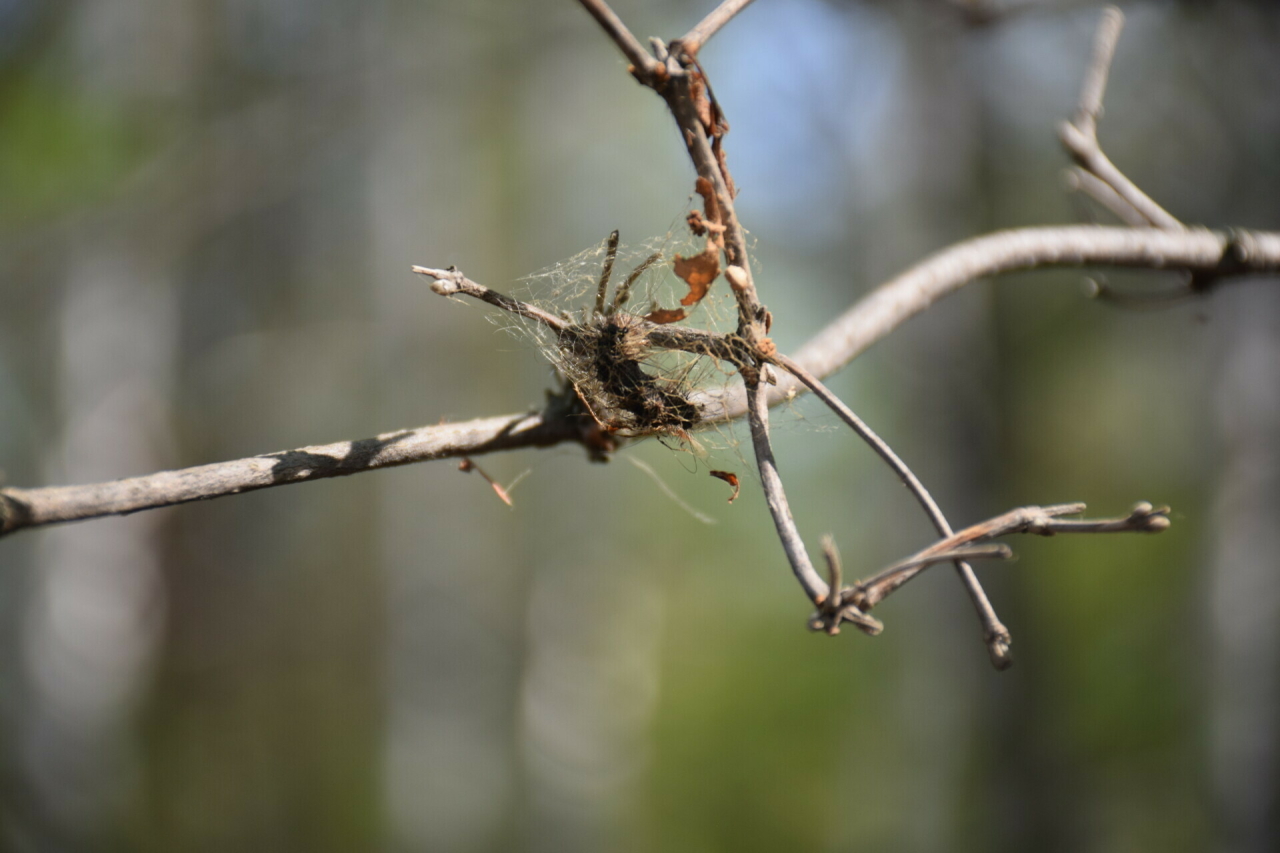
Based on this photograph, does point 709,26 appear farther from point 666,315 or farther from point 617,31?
point 666,315

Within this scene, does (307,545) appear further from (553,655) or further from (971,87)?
(971,87)

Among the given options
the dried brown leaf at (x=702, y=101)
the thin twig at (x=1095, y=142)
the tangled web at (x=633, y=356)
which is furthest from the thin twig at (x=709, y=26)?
the thin twig at (x=1095, y=142)

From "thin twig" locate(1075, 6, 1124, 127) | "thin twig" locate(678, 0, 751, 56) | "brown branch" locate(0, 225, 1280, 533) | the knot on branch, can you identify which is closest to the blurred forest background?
"thin twig" locate(1075, 6, 1124, 127)

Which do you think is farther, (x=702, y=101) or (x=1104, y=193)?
(x=1104, y=193)

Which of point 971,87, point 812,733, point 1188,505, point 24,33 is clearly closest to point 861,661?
point 812,733

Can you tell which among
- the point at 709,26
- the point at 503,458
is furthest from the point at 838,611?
the point at 503,458

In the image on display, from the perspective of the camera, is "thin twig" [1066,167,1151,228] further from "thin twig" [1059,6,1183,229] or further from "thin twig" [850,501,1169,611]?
"thin twig" [850,501,1169,611]
